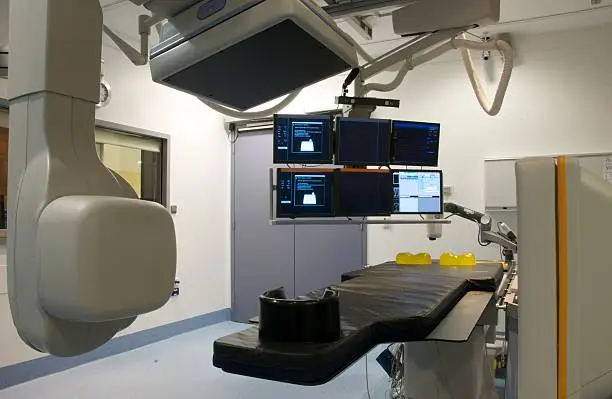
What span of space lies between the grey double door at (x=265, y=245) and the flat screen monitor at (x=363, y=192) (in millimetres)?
1526

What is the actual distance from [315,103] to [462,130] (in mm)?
1699

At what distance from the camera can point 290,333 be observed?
4.17 feet

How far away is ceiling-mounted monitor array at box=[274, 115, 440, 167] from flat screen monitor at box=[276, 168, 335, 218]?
0.10 metres

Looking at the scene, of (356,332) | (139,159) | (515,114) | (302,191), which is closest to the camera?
(356,332)

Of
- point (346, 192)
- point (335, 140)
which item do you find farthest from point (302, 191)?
point (335, 140)

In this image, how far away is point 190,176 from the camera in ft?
17.9

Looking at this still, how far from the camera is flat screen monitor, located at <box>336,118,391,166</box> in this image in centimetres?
358

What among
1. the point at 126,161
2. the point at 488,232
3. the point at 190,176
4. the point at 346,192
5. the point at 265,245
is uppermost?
the point at 126,161

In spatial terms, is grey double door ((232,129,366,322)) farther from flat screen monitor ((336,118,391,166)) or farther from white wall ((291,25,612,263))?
flat screen monitor ((336,118,391,166))

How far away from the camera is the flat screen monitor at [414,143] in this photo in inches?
147

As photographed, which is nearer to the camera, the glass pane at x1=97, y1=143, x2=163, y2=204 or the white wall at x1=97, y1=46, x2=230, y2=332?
the white wall at x1=97, y1=46, x2=230, y2=332

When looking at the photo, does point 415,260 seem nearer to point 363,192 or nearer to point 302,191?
point 363,192

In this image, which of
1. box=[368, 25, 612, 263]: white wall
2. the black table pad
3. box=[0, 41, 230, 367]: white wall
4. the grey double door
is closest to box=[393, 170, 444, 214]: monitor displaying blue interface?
box=[368, 25, 612, 263]: white wall

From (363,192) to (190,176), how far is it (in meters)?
2.50
